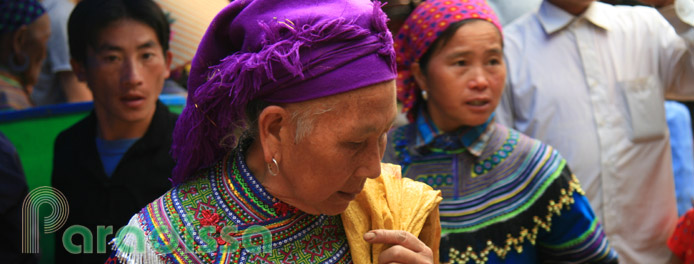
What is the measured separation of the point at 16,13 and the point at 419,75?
183 cm

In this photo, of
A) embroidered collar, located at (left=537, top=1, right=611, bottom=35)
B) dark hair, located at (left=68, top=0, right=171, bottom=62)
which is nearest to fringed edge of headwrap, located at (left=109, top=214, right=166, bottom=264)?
dark hair, located at (left=68, top=0, right=171, bottom=62)

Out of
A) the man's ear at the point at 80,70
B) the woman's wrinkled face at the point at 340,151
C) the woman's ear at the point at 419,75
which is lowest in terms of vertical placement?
the woman's ear at the point at 419,75

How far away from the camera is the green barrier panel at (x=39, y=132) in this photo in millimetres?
3078

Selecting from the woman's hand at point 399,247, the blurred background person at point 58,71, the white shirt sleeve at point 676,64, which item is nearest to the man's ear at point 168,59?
the blurred background person at point 58,71

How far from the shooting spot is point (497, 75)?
312 centimetres

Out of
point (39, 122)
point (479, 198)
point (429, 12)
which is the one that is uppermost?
point (429, 12)

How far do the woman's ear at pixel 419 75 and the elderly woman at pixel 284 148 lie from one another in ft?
4.19

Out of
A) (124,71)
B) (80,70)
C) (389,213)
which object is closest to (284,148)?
(389,213)

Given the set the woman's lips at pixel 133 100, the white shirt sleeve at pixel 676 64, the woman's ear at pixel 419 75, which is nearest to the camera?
the woman's lips at pixel 133 100

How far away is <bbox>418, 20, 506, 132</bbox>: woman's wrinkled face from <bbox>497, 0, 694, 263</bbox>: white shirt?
79 centimetres

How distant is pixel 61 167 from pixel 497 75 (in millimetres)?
1943

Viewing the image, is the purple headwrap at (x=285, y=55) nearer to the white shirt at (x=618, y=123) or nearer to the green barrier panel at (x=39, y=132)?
the green barrier panel at (x=39, y=132)

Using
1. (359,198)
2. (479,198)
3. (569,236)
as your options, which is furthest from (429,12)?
(359,198)

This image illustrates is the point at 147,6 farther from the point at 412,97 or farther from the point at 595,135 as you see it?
the point at 595,135
